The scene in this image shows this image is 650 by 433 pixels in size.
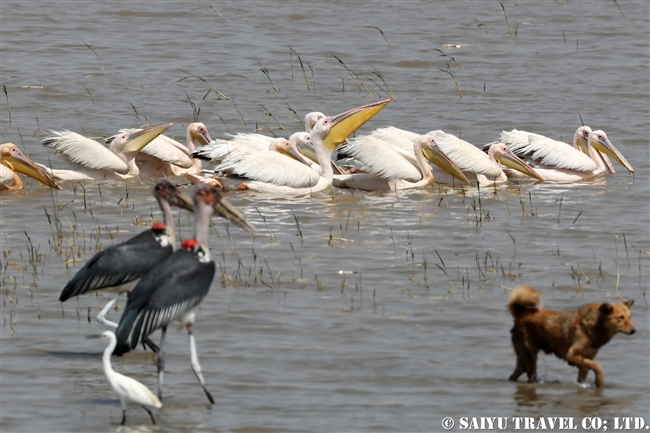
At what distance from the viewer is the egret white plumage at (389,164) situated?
30.2ft

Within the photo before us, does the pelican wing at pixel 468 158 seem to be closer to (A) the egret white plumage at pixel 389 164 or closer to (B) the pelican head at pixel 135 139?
(A) the egret white plumage at pixel 389 164

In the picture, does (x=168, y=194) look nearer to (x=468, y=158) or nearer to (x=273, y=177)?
(x=273, y=177)

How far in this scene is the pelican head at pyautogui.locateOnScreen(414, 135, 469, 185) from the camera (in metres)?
9.47

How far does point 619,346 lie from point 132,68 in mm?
8970

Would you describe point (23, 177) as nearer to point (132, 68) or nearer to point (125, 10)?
point (132, 68)

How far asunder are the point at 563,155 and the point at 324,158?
2.03 meters

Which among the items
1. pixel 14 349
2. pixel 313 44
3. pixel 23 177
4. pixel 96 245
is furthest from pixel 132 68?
pixel 14 349

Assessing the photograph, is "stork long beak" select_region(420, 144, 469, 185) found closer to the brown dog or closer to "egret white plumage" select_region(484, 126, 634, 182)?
"egret white plumage" select_region(484, 126, 634, 182)

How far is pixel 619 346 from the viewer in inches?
224

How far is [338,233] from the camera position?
776cm

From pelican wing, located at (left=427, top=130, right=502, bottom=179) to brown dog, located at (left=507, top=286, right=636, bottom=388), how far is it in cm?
442

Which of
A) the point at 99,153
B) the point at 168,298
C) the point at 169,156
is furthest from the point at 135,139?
the point at 168,298

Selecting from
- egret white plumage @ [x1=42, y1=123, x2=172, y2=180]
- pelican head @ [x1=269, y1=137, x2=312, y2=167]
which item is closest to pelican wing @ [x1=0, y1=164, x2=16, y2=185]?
egret white plumage @ [x1=42, y1=123, x2=172, y2=180]

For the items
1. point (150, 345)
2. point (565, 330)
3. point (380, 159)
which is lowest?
point (150, 345)
